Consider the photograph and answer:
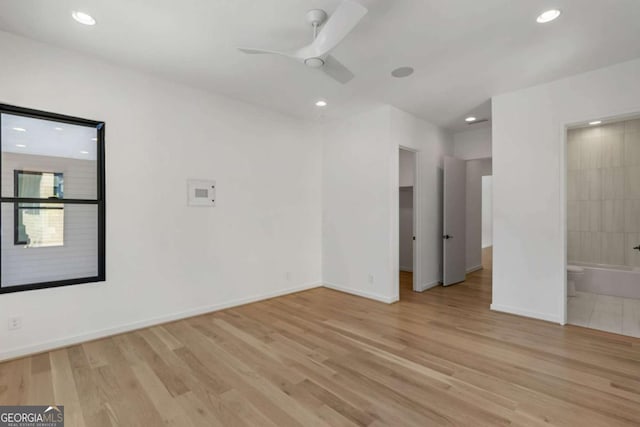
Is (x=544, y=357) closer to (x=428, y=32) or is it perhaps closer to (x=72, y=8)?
(x=428, y=32)

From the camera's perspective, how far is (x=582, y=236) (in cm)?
549

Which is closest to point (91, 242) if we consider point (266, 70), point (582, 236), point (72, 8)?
point (72, 8)

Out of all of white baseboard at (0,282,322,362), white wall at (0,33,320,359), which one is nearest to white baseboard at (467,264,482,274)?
white wall at (0,33,320,359)

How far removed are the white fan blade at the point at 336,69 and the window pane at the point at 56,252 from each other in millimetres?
2790

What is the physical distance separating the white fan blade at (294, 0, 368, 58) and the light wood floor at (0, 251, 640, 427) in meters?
2.55

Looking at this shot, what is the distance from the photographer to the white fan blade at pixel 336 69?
238 cm

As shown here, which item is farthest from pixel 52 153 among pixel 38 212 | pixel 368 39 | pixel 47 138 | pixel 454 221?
pixel 454 221

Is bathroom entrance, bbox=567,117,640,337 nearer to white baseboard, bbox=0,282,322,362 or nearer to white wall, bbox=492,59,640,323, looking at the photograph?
white wall, bbox=492,59,640,323

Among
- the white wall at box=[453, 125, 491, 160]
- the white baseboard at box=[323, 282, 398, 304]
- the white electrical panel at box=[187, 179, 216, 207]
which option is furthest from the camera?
the white wall at box=[453, 125, 491, 160]

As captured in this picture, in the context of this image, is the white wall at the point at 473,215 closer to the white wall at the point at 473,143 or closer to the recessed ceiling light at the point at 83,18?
the white wall at the point at 473,143

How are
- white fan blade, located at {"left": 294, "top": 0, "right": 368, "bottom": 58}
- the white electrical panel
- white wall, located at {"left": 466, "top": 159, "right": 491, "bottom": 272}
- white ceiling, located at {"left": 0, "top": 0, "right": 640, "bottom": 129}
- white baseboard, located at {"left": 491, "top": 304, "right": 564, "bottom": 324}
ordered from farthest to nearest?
white wall, located at {"left": 466, "top": 159, "right": 491, "bottom": 272} < the white electrical panel < white baseboard, located at {"left": 491, "top": 304, "right": 564, "bottom": 324} < white ceiling, located at {"left": 0, "top": 0, "right": 640, "bottom": 129} < white fan blade, located at {"left": 294, "top": 0, "right": 368, "bottom": 58}

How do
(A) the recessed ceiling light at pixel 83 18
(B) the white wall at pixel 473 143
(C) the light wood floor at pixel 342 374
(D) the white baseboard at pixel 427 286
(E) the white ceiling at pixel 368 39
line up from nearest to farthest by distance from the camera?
(C) the light wood floor at pixel 342 374 → (E) the white ceiling at pixel 368 39 → (A) the recessed ceiling light at pixel 83 18 → (D) the white baseboard at pixel 427 286 → (B) the white wall at pixel 473 143

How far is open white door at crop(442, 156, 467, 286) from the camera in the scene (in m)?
5.29

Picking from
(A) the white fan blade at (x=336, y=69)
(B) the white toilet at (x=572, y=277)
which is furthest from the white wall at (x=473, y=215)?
(A) the white fan blade at (x=336, y=69)
